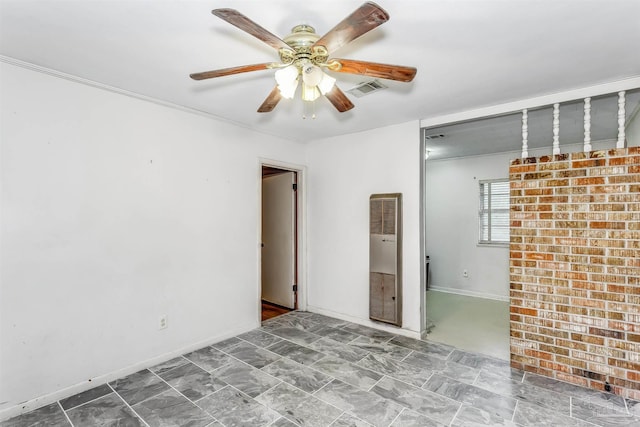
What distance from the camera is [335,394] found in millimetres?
2447

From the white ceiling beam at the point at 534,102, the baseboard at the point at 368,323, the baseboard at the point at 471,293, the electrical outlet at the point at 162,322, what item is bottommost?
the baseboard at the point at 471,293

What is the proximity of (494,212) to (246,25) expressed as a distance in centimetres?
529

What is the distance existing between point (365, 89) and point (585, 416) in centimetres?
289

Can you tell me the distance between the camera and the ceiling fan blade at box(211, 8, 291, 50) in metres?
1.24

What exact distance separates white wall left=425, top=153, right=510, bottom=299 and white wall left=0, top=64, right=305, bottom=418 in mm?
3865

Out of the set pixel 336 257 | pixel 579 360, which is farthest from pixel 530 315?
pixel 336 257

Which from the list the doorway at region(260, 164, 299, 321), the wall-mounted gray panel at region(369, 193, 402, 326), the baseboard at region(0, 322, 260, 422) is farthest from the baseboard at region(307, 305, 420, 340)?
the baseboard at region(0, 322, 260, 422)

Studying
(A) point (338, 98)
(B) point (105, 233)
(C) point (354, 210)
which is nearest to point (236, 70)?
(A) point (338, 98)

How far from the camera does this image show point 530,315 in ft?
9.29

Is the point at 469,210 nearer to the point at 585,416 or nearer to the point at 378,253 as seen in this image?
the point at 378,253

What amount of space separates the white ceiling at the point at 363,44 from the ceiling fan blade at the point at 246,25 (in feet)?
0.79

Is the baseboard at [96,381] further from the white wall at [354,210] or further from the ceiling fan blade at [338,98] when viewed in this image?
the ceiling fan blade at [338,98]

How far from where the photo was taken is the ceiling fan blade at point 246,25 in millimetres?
1236

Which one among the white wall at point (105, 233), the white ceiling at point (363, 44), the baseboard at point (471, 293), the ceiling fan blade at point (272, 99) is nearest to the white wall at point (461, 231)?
the baseboard at point (471, 293)
